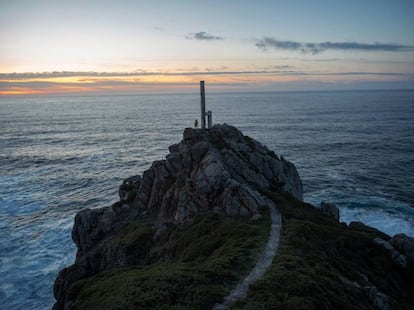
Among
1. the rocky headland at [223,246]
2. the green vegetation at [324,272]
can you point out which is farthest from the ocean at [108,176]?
the green vegetation at [324,272]

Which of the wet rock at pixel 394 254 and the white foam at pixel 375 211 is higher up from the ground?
the wet rock at pixel 394 254

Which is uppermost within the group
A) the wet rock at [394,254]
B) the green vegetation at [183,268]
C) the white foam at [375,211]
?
the green vegetation at [183,268]

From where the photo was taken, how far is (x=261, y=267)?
24266 millimetres

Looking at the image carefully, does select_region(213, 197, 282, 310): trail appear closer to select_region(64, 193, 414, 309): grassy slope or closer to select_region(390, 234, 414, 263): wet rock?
select_region(64, 193, 414, 309): grassy slope

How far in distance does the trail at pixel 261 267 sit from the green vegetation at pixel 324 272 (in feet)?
1.87

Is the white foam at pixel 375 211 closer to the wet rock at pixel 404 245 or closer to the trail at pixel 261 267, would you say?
the wet rock at pixel 404 245

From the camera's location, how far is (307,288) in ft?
68.0

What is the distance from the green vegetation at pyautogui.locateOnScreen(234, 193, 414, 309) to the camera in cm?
1994

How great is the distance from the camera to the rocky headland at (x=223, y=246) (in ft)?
68.3

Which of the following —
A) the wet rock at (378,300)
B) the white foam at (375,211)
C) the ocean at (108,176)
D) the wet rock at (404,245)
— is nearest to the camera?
the wet rock at (378,300)

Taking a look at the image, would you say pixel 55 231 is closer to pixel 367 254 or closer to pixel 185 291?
pixel 185 291

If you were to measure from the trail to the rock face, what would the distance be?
8.62 ft

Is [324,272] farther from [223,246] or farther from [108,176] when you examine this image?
[108,176]

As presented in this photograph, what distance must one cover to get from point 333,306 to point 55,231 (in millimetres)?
46532
